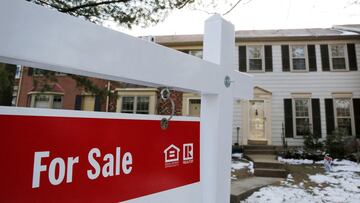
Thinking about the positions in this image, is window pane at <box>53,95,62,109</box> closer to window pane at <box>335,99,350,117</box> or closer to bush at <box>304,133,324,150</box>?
bush at <box>304,133,324,150</box>

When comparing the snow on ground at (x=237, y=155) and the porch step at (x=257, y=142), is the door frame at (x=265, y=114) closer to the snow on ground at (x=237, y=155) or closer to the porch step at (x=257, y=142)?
the porch step at (x=257, y=142)

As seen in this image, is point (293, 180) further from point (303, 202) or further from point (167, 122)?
point (167, 122)

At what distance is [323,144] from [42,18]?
1180cm

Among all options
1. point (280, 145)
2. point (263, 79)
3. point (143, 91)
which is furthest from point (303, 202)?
point (143, 91)

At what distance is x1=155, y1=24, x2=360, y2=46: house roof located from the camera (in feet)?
35.7

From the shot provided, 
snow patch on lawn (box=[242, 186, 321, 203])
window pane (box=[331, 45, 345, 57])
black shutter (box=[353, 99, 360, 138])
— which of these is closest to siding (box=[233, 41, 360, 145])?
black shutter (box=[353, 99, 360, 138])

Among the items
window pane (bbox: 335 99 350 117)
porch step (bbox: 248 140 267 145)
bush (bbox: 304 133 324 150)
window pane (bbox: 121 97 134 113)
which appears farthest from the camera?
window pane (bbox: 121 97 134 113)

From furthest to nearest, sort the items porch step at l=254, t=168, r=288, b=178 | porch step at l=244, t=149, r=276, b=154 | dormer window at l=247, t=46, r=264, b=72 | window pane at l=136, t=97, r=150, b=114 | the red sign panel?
window pane at l=136, t=97, r=150, b=114
dormer window at l=247, t=46, r=264, b=72
porch step at l=244, t=149, r=276, b=154
porch step at l=254, t=168, r=288, b=178
the red sign panel

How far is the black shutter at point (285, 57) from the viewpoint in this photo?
11.2 meters

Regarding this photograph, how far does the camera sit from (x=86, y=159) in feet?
2.02

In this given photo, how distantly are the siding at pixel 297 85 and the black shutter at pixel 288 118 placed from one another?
18cm

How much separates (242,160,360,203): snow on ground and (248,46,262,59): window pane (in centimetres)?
632

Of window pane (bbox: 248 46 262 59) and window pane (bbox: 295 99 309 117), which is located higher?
window pane (bbox: 248 46 262 59)

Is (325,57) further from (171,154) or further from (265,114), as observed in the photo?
(171,154)
